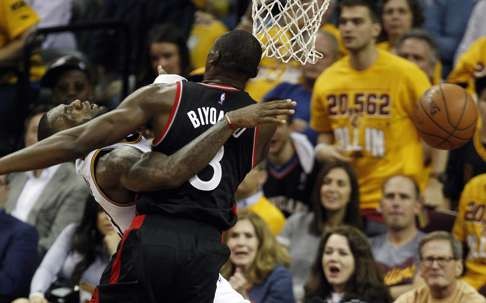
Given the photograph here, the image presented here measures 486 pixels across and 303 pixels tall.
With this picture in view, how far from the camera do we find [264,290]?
356 inches

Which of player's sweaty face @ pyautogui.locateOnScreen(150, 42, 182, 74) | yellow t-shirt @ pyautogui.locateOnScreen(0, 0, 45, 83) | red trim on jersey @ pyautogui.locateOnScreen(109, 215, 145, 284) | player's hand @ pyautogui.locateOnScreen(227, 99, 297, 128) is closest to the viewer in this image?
player's hand @ pyautogui.locateOnScreen(227, 99, 297, 128)

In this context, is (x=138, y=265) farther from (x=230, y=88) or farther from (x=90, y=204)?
(x=90, y=204)

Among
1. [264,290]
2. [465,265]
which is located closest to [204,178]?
[264,290]

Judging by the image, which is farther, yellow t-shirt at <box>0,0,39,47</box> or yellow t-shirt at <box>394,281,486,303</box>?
yellow t-shirt at <box>0,0,39,47</box>

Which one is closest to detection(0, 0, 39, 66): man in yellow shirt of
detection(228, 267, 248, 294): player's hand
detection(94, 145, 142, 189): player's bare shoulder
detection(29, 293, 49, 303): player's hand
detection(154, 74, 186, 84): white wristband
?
detection(29, 293, 49, 303): player's hand

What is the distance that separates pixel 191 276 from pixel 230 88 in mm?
901

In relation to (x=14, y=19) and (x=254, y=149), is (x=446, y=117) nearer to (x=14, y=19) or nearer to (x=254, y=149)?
(x=254, y=149)

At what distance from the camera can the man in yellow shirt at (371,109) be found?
9.93 m

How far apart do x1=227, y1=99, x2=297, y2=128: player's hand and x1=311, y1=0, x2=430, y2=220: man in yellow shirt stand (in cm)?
358

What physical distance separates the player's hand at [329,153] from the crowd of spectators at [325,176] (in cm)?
2

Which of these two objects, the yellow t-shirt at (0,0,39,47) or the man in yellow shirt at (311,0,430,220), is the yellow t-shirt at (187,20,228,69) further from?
the man in yellow shirt at (311,0,430,220)

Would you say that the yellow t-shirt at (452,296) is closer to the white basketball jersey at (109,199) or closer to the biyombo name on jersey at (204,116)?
the white basketball jersey at (109,199)

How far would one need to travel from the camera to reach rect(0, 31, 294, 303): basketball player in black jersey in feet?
21.1

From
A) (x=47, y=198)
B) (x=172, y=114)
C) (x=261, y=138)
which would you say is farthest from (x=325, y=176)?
(x=172, y=114)
